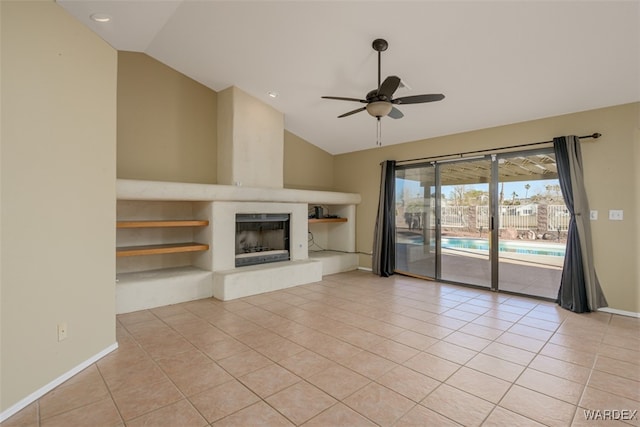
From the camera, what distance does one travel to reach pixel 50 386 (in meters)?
2.18

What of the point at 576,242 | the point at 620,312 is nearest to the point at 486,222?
the point at 576,242

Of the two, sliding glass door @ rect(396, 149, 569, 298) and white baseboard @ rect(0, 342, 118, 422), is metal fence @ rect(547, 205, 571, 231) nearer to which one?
sliding glass door @ rect(396, 149, 569, 298)

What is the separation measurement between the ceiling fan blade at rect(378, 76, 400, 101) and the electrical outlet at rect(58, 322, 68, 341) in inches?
125

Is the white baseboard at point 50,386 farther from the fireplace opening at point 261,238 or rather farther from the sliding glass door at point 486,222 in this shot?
the sliding glass door at point 486,222

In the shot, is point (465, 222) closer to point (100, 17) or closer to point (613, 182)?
point (613, 182)

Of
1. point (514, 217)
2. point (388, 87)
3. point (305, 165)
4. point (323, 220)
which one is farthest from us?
point (305, 165)

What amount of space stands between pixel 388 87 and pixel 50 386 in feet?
11.5

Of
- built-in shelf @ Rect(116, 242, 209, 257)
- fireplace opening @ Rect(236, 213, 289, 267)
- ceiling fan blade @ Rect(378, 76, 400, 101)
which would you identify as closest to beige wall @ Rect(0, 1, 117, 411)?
built-in shelf @ Rect(116, 242, 209, 257)

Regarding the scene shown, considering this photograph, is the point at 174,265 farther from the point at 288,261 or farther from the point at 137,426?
the point at 137,426

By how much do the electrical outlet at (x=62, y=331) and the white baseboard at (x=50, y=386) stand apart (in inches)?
10.4

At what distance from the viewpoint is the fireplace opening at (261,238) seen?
4898 millimetres

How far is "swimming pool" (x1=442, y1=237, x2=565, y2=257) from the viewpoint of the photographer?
4.46 metres

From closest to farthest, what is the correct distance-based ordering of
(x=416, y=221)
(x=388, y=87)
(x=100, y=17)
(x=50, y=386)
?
(x=50, y=386)
(x=100, y=17)
(x=388, y=87)
(x=416, y=221)

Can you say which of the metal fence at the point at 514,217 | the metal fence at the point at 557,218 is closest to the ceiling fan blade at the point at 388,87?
the metal fence at the point at 514,217
